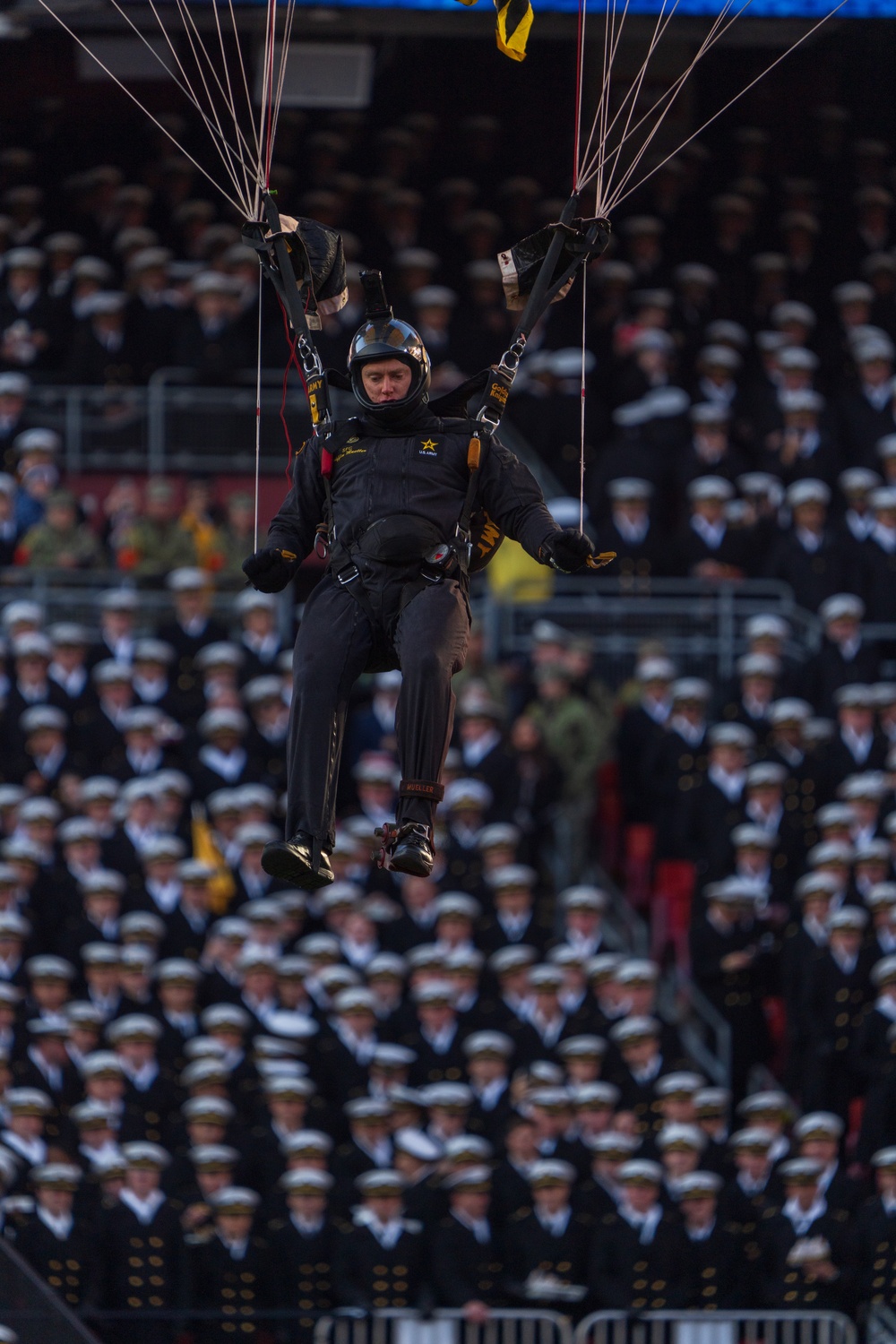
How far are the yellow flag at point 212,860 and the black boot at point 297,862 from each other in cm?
657

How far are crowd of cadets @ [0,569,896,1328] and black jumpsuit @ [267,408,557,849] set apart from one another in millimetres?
4908

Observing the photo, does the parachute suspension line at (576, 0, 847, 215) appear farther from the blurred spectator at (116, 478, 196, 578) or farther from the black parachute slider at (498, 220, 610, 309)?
the blurred spectator at (116, 478, 196, 578)

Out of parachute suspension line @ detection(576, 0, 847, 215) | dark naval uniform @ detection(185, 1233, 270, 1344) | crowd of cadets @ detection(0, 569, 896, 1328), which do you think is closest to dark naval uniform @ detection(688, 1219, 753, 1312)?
crowd of cadets @ detection(0, 569, 896, 1328)

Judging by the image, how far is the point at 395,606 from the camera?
1084 centimetres

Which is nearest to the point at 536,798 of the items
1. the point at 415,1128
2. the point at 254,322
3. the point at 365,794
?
the point at 365,794

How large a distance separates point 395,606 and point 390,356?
3.16ft

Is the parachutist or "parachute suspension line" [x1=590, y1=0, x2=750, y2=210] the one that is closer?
the parachutist

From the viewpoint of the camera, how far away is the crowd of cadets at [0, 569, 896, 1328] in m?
15.2

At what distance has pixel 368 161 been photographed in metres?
24.8

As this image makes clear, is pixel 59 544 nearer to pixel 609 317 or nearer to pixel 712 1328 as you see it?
pixel 609 317

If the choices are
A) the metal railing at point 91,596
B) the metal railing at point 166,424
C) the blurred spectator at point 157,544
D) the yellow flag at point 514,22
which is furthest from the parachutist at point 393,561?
the metal railing at point 166,424

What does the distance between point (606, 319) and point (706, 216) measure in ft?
7.68

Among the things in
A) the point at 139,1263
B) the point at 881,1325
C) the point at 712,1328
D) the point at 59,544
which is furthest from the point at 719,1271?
the point at 59,544

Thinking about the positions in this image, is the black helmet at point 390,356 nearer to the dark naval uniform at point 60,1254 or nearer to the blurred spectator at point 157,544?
the dark naval uniform at point 60,1254
